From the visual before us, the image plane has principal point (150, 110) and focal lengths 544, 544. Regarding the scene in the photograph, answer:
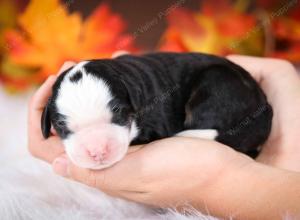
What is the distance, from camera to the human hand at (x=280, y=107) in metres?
2.13

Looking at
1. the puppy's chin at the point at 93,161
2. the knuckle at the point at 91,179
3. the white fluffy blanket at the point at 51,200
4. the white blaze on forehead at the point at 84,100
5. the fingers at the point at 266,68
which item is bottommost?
the white fluffy blanket at the point at 51,200

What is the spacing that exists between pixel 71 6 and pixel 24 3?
1.05ft

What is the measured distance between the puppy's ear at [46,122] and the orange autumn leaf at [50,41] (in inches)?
65.1

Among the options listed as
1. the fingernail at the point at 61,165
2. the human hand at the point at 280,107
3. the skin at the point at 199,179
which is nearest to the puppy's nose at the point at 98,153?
the skin at the point at 199,179

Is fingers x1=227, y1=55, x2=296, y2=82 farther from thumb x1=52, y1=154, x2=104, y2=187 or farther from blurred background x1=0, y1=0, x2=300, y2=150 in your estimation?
blurred background x1=0, y1=0, x2=300, y2=150

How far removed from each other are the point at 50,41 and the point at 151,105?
1732 mm

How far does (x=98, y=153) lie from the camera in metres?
1.62

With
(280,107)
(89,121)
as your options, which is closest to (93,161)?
(89,121)

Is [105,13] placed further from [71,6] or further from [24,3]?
[24,3]

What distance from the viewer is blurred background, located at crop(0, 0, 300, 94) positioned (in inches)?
139

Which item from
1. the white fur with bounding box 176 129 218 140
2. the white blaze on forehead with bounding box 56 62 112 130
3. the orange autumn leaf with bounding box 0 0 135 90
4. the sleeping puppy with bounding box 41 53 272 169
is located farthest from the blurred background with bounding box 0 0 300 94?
the white blaze on forehead with bounding box 56 62 112 130

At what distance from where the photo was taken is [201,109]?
2035 mm

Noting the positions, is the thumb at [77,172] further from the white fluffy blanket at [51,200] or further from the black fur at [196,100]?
the black fur at [196,100]

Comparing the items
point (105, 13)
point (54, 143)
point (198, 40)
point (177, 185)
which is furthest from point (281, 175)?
point (105, 13)
